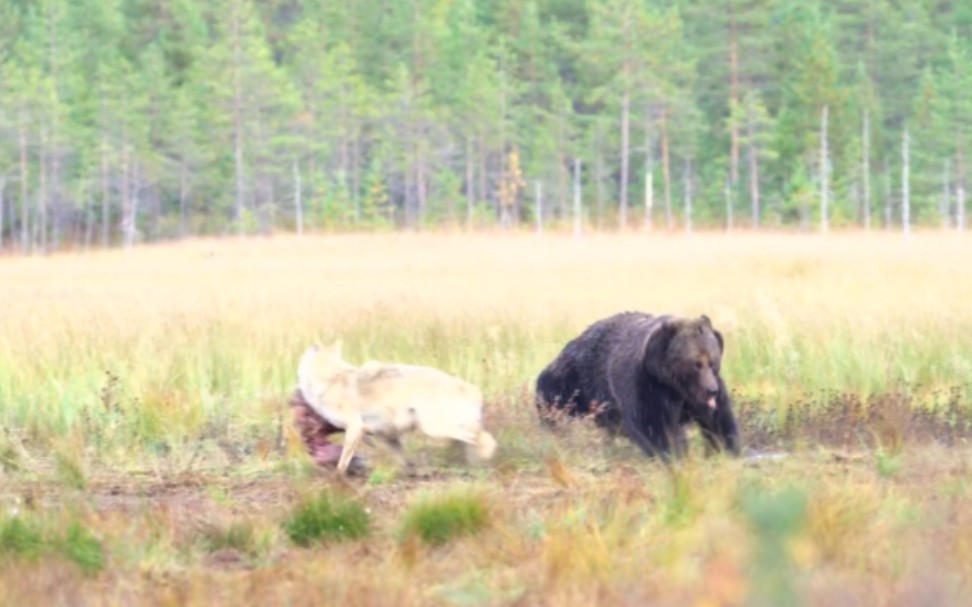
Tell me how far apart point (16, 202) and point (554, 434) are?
2515 inches

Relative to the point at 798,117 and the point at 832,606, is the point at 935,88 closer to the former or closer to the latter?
the point at 798,117

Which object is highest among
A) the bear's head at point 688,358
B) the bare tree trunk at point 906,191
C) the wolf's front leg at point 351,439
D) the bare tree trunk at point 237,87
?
the bare tree trunk at point 237,87

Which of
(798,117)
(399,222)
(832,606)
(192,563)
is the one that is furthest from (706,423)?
(399,222)

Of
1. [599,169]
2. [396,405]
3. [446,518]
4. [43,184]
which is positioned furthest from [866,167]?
[446,518]

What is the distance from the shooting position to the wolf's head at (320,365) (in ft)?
25.0

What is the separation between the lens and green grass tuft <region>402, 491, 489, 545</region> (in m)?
5.86

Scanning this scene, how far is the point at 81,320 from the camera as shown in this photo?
488 inches

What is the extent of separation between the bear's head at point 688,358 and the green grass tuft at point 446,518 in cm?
193

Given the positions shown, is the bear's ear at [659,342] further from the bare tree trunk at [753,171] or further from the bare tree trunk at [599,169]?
the bare tree trunk at [599,169]

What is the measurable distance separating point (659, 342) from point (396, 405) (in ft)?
4.39

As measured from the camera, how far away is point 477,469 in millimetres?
7680

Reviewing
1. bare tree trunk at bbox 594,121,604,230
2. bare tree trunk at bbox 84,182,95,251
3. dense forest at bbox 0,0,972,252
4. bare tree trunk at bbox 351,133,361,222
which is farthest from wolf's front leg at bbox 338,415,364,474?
bare tree trunk at bbox 594,121,604,230

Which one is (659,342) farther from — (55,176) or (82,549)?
(55,176)

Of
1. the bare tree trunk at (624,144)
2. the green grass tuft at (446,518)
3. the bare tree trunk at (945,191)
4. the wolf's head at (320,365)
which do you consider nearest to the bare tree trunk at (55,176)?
the bare tree trunk at (624,144)
